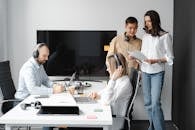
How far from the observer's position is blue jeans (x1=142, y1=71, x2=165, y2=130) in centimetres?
409

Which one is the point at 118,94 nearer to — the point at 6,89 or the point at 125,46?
the point at 6,89

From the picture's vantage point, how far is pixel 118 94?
2.86 meters

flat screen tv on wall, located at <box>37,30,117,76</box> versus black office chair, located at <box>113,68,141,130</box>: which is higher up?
flat screen tv on wall, located at <box>37,30,117,76</box>

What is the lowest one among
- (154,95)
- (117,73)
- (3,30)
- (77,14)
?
(154,95)

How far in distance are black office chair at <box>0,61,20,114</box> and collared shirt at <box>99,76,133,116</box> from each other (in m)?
1.21

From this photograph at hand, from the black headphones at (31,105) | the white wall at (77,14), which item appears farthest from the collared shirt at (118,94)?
the white wall at (77,14)

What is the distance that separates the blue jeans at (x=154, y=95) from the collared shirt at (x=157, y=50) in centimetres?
8

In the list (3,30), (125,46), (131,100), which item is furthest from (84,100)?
(3,30)

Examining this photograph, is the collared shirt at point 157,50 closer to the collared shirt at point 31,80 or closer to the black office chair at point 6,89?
the collared shirt at point 31,80

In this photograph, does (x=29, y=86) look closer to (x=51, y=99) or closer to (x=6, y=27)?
(x=51, y=99)

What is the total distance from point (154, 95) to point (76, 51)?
55.0 inches

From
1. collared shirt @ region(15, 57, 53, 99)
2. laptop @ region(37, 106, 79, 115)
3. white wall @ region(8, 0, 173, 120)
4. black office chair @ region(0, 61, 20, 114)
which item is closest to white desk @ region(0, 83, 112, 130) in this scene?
laptop @ region(37, 106, 79, 115)

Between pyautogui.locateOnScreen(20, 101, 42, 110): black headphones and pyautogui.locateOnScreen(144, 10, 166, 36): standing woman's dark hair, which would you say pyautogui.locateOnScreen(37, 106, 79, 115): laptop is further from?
pyautogui.locateOnScreen(144, 10, 166, 36): standing woman's dark hair

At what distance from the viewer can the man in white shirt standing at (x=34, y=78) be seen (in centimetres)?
329
